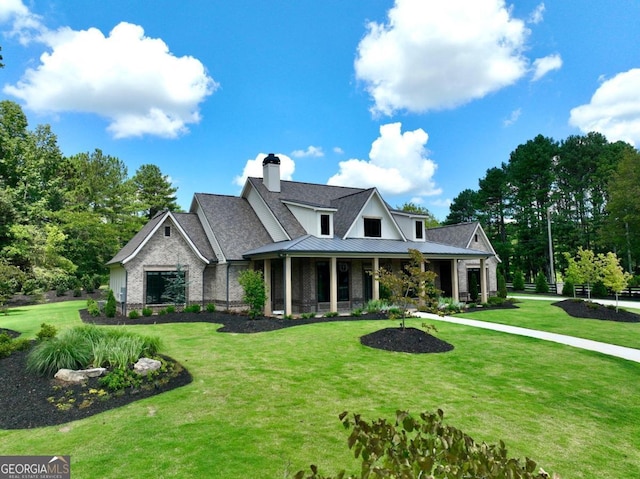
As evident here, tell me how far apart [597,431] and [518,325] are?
10620 millimetres

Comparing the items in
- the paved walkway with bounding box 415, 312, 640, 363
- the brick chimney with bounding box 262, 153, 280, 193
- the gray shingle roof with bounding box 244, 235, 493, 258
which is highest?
A: the brick chimney with bounding box 262, 153, 280, 193

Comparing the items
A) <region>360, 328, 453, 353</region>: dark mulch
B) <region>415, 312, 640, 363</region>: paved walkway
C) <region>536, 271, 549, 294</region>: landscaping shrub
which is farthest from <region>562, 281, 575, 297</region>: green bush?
<region>360, 328, 453, 353</region>: dark mulch

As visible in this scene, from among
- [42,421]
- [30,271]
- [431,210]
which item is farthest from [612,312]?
[431,210]

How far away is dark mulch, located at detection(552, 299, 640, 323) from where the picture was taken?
17.3 metres

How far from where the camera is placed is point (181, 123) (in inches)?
1021

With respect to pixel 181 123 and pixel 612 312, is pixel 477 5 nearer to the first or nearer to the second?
pixel 612 312

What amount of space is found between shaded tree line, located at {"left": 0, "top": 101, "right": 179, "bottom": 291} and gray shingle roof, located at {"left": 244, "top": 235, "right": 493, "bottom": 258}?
14317 millimetres

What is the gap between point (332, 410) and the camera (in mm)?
6453

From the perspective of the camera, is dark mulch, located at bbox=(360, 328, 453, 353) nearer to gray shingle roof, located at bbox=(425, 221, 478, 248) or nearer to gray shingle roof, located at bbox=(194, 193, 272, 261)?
gray shingle roof, located at bbox=(194, 193, 272, 261)

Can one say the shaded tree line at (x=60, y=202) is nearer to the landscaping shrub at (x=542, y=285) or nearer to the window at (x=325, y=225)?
the window at (x=325, y=225)

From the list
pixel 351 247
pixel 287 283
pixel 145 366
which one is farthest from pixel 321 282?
pixel 145 366

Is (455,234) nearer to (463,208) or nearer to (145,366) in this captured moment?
(145,366)

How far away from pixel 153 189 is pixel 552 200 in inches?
2089
